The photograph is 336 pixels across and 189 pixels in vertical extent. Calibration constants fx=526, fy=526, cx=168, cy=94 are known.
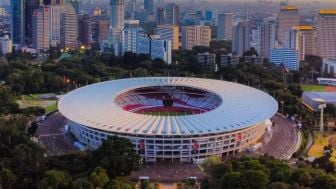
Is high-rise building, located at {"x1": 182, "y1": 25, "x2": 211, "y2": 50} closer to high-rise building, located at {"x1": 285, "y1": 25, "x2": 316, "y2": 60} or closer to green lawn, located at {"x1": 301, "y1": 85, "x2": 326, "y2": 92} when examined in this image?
high-rise building, located at {"x1": 285, "y1": 25, "x2": 316, "y2": 60}

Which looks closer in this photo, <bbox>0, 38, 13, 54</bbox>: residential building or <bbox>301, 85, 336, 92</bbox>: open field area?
<bbox>301, 85, 336, 92</bbox>: open field area

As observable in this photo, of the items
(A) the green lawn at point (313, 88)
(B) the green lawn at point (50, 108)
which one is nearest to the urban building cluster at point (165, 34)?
(A) the green lawn at point (313, 88)

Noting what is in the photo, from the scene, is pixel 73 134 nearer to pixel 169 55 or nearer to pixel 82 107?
pixel 82 107

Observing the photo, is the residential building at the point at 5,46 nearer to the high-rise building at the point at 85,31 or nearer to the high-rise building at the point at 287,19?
the high-rise building at the point at 85,31

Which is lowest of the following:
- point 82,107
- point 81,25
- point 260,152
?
point 260,152

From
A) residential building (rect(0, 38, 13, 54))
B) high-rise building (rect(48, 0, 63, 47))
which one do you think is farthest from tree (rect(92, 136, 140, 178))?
high-rise building (rect(48, 0, 63, 47))

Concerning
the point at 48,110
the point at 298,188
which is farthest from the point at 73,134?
the point at 298,188
